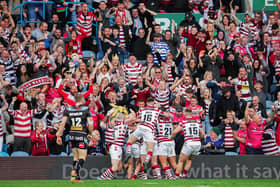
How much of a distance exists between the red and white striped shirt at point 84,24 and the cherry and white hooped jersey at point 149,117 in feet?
17.0

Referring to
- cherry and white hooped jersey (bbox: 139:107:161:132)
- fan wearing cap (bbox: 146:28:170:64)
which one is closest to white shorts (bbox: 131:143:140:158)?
cherry and white hooped jersey (bbox: 139:107:161:132)

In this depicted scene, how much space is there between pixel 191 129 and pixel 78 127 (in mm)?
3479

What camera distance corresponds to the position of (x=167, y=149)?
20859 millimetres

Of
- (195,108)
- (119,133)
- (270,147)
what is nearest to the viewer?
(119,133)

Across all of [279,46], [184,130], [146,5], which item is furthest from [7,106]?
[279,46]

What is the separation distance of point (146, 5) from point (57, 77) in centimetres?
537

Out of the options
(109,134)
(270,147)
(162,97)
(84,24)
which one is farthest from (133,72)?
(270,147)

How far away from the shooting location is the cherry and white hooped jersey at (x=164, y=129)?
21.0m

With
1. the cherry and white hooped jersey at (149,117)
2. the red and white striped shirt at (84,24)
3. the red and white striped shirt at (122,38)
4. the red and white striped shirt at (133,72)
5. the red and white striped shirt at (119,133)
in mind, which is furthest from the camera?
the red and white striped shirt at (122,38)

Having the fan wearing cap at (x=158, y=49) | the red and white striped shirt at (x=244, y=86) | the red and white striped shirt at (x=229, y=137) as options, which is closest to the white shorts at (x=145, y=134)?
the red and white striped shirt at (x=229, y=137)

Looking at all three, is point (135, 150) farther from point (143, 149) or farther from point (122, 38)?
point (122, 38)

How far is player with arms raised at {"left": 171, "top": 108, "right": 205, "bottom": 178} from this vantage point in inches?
793

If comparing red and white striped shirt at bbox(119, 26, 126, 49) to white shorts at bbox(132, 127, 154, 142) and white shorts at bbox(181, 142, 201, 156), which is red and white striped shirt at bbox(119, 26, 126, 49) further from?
white shorts at bbox(181, 142, 201, 156)

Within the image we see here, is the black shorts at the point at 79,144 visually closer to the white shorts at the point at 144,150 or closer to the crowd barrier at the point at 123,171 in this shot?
the crowd barrier at the point at 123,171
